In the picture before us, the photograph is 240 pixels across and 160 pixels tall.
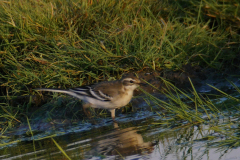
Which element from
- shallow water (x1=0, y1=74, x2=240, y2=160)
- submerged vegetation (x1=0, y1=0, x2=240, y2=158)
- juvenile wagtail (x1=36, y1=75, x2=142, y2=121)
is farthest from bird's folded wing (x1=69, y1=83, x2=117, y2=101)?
submerged vegetation (x1=0, y1=0, x2=240, y2=158)

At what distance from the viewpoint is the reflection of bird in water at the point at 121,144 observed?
558 cm

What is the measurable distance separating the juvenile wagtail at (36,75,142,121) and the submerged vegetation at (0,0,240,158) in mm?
499

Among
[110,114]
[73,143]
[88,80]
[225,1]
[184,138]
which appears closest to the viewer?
[184,138]

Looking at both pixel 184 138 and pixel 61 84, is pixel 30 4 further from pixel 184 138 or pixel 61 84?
pixel 184 138

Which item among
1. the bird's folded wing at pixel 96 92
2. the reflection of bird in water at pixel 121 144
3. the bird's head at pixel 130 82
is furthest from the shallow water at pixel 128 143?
the bird's head at pixel 130 82

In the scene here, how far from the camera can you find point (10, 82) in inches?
343

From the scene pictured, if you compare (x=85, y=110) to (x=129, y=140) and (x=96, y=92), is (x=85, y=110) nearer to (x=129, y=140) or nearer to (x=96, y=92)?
(x=96, y=92)

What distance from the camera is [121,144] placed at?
233 inches

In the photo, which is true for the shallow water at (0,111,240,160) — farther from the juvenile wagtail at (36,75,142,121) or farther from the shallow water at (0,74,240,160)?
the juvenile wagtail at (36,75,142,121)

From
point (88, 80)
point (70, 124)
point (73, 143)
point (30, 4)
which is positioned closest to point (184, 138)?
point (73, 143)

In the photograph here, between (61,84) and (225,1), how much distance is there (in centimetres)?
460

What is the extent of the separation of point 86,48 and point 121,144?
11.0 ft

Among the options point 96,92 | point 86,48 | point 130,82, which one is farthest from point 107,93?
point 86,48

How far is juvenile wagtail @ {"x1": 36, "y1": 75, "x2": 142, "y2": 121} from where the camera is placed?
7.71m
